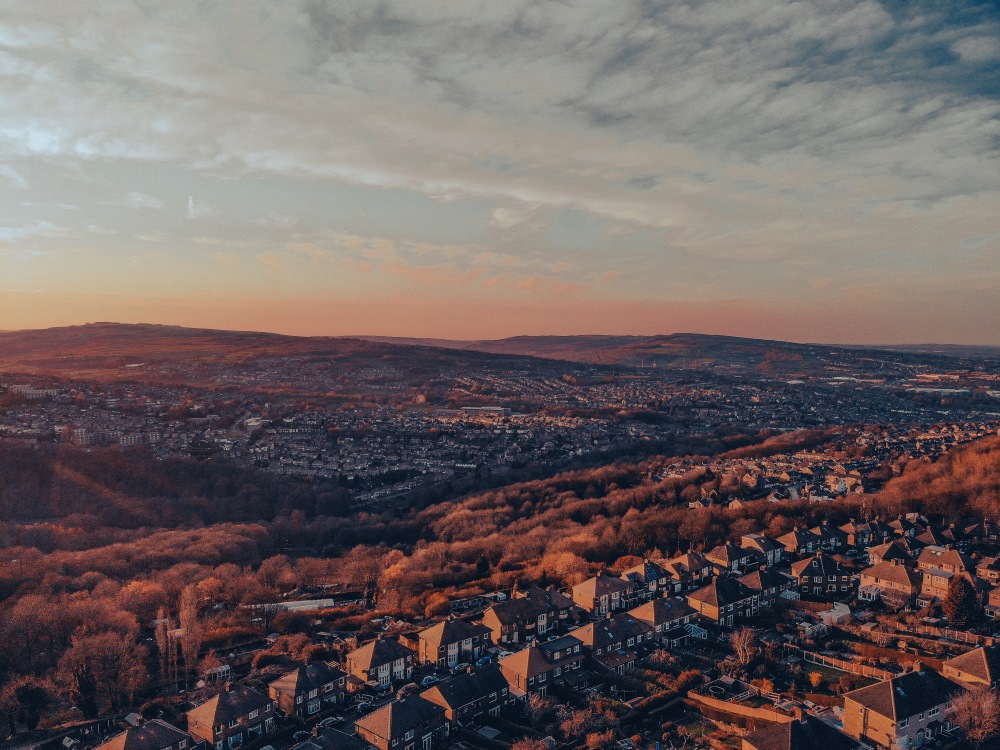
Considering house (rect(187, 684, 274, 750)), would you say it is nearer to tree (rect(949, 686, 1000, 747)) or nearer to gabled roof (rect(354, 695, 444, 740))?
gabled roof (rect(354, 695, 444, 740))

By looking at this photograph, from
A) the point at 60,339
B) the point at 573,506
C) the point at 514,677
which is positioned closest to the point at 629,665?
the point at 514,677

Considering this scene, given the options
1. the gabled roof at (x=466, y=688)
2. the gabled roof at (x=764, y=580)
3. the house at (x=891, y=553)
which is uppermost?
the house at (x=891, y=553)

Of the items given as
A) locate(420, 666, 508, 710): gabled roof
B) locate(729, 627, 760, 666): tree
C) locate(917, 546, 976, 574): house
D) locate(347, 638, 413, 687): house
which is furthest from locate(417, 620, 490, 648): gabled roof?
locate(917, 546, 976, 574): house

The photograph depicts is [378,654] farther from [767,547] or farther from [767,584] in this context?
[767,547]

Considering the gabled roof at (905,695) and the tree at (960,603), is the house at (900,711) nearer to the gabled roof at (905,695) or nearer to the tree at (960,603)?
the gabled roof at (905,695)

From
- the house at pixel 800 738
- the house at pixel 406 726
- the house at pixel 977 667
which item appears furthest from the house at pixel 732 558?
the house at pixel 406 726

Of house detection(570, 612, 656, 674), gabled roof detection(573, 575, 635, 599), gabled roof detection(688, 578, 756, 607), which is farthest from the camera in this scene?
gabled roof detection(573, 575, 635, 599)

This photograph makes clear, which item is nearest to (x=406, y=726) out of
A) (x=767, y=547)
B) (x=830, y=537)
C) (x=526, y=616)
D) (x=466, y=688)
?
(x=466, y=688)
